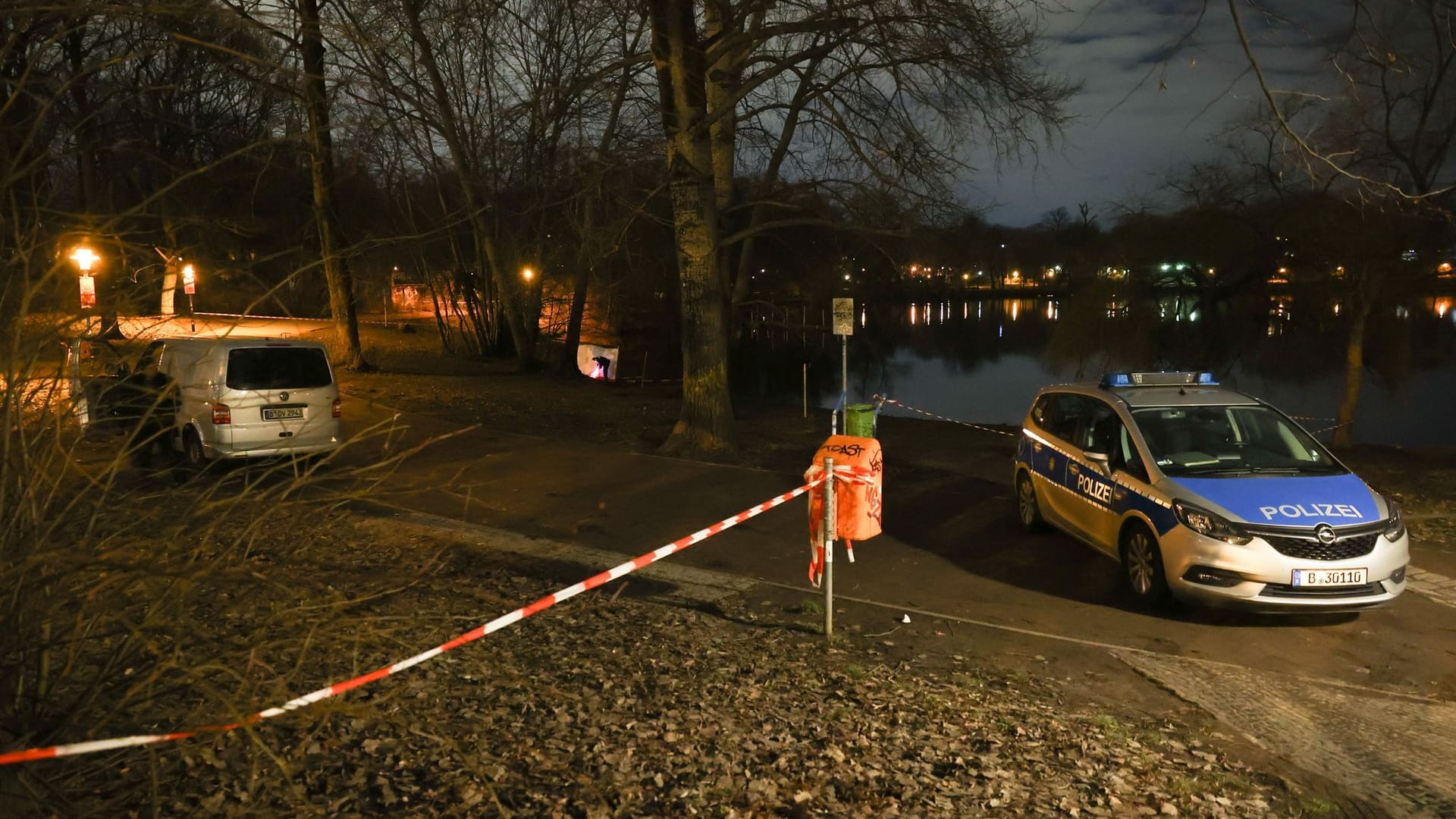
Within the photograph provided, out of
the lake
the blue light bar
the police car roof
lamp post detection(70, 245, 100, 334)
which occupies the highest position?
lamp post detection(70, 245, 100, 334)

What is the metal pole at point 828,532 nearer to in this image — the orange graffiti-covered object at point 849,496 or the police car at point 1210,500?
the orange graffiti-covered object at point 849,496

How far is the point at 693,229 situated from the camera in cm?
1519

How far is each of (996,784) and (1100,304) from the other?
32.1 m

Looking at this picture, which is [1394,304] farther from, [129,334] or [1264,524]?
[129,334]

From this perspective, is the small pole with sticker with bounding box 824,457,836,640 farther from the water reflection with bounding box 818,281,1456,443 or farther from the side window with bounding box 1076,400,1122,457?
the water reflection with bounding box 818,281,1456,443

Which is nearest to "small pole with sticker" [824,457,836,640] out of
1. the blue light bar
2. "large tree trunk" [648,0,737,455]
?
the blue light bar

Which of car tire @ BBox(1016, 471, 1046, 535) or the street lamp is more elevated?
the street lamp

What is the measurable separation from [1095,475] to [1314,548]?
Result: 6.68 feet

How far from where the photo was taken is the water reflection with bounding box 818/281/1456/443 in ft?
92.5

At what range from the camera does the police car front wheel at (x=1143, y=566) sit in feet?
26.2

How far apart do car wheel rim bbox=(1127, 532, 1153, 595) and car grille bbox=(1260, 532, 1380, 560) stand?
3.14 feet

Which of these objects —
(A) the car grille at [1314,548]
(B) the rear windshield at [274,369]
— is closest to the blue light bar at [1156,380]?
(A) the car grille at [1314,548]

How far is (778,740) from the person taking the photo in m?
5.01

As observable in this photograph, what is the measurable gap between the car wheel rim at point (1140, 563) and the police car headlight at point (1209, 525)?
0.49 m
